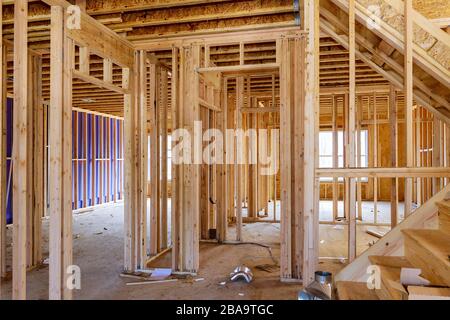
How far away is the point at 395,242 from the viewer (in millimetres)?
2875

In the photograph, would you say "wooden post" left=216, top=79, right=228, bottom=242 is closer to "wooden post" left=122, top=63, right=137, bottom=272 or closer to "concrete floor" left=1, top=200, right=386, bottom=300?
"concrete floor" left=1, top=200, right=386, bottom=300

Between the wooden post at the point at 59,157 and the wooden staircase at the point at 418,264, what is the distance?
2437 millimetres

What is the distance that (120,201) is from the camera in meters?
11.9

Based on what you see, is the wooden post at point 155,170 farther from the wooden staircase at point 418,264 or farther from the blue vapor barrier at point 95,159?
the blue vapor barrier at point 95,159

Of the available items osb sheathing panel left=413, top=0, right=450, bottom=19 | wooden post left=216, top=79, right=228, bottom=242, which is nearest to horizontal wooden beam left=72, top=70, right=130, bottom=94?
wooden post left=216, top=79, right=228, bottom=242

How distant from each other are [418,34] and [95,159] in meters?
9.53

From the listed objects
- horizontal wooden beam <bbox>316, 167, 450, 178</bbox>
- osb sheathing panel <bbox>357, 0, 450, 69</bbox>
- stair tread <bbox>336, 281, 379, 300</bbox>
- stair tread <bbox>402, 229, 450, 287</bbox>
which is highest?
osb sheathing panel <bbox>357, 0, 450, 69</bbox>

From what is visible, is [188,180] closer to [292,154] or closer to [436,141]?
[292,154]

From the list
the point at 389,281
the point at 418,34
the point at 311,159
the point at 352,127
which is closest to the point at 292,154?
the point at 311,159

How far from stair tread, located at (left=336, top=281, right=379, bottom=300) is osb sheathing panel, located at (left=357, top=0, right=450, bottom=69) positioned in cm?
225

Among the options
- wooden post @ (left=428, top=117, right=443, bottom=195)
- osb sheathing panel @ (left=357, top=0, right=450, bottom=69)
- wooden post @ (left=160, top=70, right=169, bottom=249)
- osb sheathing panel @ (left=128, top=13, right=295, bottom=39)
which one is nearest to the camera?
osb sheathing panel @ (left=357, top=0, right=450, bottom=69)

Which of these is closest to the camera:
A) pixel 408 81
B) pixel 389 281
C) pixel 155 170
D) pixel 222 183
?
pixel 389 281

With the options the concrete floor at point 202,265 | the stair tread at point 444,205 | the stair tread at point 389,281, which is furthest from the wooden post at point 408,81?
the concrete floor at point 202,265

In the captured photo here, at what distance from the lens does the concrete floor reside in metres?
3.64
